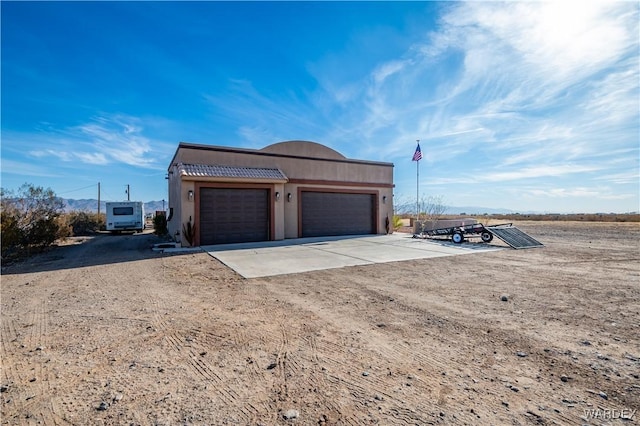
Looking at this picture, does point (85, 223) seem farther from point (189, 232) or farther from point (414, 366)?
point (414, 366)

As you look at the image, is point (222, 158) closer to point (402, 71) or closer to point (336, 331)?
point (402, 71)

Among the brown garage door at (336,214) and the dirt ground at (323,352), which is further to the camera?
the brown garage door at (336,214)

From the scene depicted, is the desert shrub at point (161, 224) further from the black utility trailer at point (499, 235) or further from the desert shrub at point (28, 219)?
the black utility trailer at point (499, 235)

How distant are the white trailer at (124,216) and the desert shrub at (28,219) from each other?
25.1 feet

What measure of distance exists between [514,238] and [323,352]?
12.5 m

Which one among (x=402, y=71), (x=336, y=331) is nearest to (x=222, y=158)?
(x=402, y=71)

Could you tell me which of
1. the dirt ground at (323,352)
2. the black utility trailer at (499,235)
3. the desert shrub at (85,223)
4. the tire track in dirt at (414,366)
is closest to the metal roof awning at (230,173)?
the dirt ground at (323,352)

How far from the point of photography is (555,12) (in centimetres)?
725

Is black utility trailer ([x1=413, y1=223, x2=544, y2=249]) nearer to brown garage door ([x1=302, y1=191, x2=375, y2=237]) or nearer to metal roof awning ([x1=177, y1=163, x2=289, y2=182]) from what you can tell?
brown garage door ([x1=302, y1=191, x2=375, y2=237])

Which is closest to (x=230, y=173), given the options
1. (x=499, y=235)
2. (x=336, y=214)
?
(x=336, y=214)

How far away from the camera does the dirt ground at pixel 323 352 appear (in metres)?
2.23

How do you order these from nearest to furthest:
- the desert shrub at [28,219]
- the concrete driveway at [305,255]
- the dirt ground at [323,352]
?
the dirt ground at [323,352]
the concrete driveway at [305,255]
the desert shrub at [28,219]

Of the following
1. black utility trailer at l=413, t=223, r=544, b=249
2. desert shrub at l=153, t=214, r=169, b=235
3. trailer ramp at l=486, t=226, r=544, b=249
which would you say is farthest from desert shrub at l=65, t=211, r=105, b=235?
trailer ramp at l=486, t=226, r=544, b=249

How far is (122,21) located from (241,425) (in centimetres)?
1155
